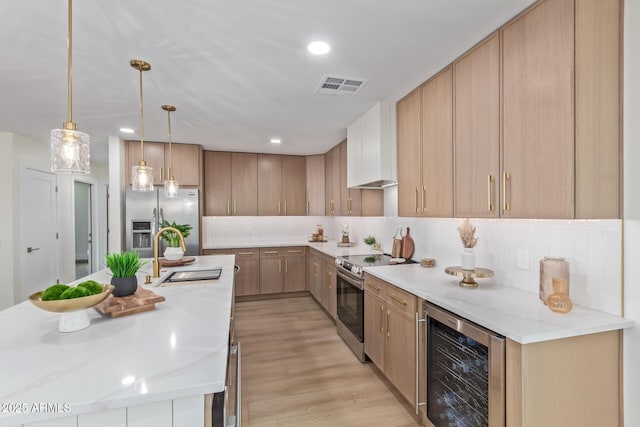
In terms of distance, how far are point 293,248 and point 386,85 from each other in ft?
10.5

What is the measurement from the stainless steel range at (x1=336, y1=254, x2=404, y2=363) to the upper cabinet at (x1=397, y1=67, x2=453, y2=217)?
0.65m

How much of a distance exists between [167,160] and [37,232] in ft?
7.07

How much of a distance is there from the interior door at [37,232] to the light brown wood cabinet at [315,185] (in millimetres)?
4075

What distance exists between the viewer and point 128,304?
4.95 ft

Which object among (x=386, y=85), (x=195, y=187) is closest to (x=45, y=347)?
(x=386, y=85)

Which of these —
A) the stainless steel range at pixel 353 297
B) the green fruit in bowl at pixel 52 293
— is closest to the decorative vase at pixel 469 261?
the stainless steel range at pixel 353 297

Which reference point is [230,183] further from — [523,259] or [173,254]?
[523,259]

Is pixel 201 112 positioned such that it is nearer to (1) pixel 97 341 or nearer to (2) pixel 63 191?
(1) pixel 97 341

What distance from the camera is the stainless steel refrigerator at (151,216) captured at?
422 centimetres

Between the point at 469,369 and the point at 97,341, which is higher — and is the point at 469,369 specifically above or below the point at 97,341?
below

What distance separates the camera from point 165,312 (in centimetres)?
153

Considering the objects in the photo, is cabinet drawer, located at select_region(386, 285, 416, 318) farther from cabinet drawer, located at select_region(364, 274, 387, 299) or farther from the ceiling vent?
the ceiling vent

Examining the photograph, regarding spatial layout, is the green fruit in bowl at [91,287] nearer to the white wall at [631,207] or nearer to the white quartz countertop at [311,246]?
the white wall at [631,207]

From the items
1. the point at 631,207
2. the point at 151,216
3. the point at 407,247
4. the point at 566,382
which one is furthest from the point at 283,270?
the point at 631,207
